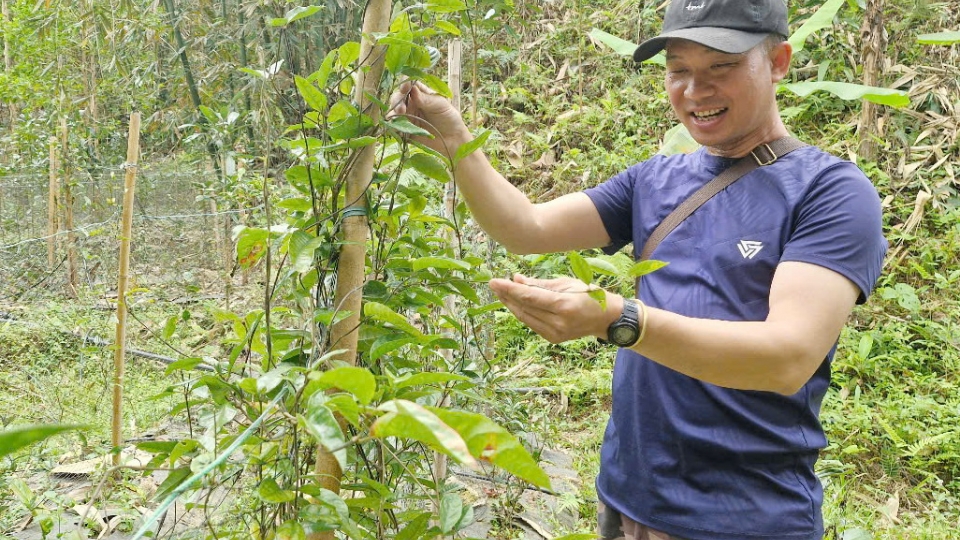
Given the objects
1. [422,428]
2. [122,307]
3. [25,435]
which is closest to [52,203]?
[122,307]

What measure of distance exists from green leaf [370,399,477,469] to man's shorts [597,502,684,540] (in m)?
0.83

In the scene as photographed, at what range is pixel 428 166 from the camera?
4.02 ft

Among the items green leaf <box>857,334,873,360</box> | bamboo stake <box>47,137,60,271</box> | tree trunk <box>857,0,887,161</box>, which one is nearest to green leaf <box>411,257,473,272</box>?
green leaf <box>857,334,873,360</box>

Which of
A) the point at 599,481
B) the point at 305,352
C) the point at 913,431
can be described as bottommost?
the point at 913,431

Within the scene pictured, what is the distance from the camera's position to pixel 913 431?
10.2 ft

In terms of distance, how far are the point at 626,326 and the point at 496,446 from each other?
0.50 meters

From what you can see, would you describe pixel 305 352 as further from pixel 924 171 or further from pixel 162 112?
pixel 162 112

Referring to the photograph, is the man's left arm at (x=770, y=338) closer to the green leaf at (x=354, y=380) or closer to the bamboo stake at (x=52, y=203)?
the green leaf at (x=354, y=380)

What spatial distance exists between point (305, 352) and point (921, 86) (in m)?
4.68

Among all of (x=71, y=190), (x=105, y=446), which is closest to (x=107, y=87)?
(x=71, y=190)

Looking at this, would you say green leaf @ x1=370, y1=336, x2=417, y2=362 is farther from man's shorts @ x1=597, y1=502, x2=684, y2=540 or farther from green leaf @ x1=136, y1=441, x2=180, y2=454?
man's shorts @ x1=597, y1=502, x2=684, y2=540

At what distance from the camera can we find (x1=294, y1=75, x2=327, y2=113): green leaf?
0.99 m

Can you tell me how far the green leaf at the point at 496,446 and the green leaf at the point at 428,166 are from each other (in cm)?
67

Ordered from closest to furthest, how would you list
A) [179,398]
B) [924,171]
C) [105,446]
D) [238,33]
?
[105,446] → [179,398] → [924,171] → [238,33]
